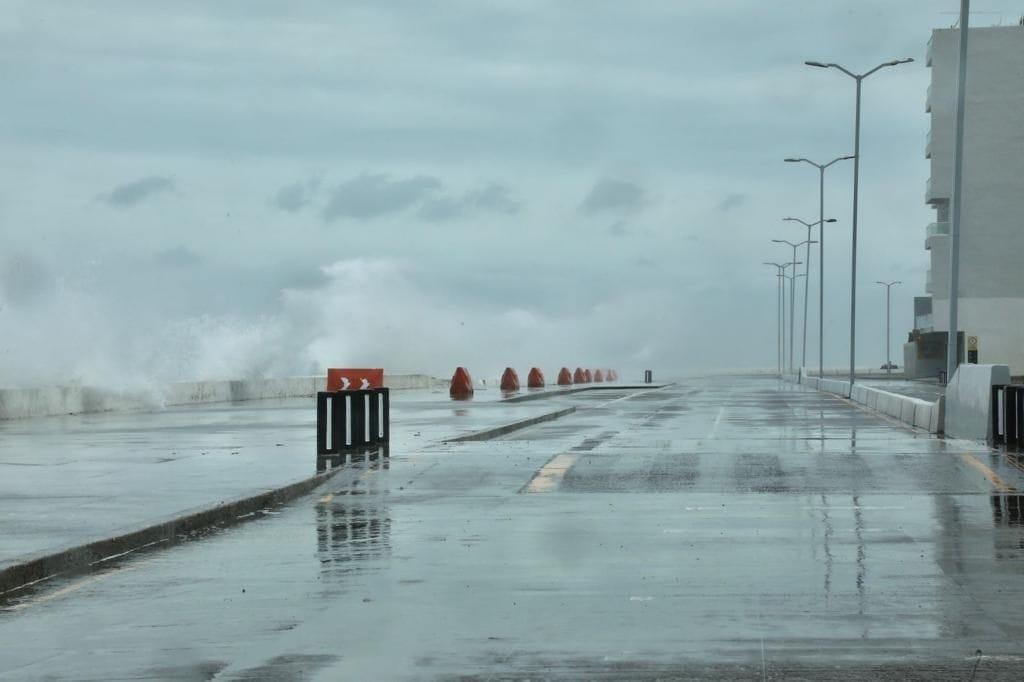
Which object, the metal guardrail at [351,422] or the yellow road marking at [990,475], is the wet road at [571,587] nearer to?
the yellow road marking at [990,475]

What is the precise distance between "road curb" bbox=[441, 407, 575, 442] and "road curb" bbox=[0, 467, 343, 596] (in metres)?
9.01

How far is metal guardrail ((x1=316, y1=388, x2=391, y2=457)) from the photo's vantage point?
75.4ft

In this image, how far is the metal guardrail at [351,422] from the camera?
22969 mm

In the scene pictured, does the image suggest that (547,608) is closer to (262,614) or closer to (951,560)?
(262,614)

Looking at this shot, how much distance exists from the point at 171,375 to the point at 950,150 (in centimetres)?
8022

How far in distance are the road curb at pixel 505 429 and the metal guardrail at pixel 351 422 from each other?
4.95 feet

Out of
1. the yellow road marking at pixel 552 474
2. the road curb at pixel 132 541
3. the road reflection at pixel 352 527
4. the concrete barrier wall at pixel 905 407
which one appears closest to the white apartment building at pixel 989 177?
the concrete barrier wall at pixel 905 407

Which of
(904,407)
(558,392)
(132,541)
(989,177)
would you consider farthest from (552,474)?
(989,177)

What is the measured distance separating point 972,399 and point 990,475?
8.87 m

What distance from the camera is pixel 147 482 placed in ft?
62.2

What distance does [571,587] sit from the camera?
431 inches

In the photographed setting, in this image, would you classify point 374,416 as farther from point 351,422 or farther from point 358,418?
point 351,422

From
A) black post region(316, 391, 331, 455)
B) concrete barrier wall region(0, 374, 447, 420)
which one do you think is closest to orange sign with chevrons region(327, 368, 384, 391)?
black post region(316, 391, 331, 455)

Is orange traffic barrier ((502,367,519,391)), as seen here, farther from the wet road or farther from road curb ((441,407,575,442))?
the wet road
